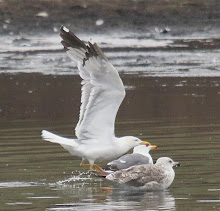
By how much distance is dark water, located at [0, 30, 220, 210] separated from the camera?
1113cm

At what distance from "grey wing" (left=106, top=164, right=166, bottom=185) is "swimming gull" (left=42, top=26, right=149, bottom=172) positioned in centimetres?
76

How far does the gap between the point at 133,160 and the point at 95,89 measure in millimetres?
993

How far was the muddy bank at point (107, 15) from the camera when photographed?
33.0 meters

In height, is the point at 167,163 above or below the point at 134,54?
below

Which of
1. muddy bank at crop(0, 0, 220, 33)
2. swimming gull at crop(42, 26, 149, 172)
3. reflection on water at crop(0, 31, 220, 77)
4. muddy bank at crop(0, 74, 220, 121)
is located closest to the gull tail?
swimming gull at crop(42, 26, 149, 172)

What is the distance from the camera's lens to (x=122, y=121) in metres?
17.3

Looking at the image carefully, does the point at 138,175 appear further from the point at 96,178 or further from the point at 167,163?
the point at 96,178

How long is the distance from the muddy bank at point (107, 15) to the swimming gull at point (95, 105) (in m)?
20.1

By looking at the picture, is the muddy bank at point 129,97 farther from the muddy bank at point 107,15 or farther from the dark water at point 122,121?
the muddy bank at point 107,15

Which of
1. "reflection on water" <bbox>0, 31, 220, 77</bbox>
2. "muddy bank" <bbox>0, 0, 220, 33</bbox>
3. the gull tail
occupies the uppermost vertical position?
"muddy bank" <bbox>0, 0, 220, 33</bbox>

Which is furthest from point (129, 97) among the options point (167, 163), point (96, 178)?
point (167, 163)

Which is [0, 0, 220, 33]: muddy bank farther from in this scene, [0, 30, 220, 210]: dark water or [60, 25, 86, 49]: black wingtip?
[60, 25, 86, 49]: black wingtip

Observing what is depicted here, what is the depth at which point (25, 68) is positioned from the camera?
26484mm

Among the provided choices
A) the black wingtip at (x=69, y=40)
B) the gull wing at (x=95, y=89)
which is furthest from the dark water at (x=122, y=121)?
the black wingtip at (x=69, y=40)
